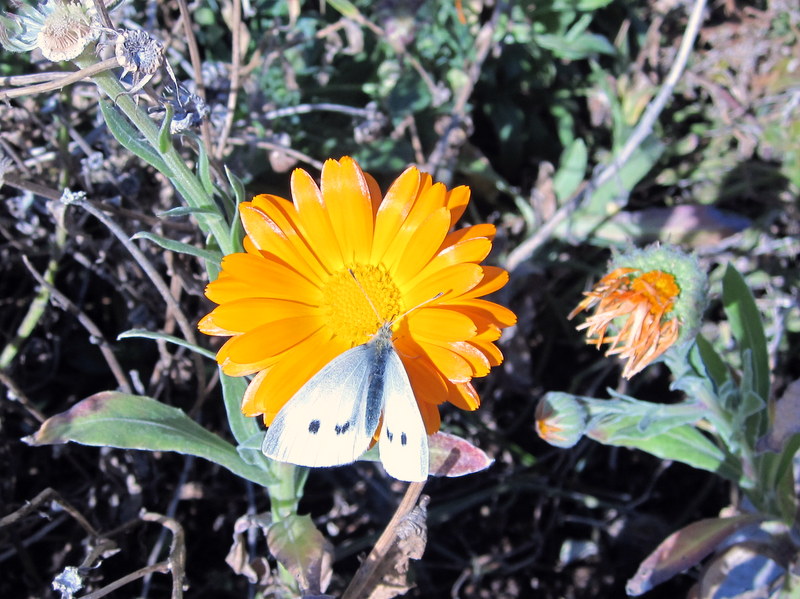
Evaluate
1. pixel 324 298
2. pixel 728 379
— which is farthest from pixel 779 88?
pixel 324 298

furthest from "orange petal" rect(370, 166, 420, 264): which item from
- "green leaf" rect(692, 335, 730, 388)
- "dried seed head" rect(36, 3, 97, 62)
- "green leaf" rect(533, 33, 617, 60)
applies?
"green leaf" rect(533, 33, 617, 60)

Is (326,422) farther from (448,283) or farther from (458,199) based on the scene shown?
(458,199)

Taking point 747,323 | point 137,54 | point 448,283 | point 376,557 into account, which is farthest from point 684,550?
point 137,54

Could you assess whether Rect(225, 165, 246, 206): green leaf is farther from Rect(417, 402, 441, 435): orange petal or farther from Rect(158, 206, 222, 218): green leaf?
Rect(417, 402, 441, 435): orange petal

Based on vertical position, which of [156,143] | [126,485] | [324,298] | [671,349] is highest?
[156,143]

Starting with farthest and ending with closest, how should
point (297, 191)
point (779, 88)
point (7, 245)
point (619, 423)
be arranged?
point (779, 88) → point (7, 245) → point (619, 423) → point (297, 191)

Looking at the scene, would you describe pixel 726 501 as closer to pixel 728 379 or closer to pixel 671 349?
pixel 728 379

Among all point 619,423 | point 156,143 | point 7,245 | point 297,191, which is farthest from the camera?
point 7,245

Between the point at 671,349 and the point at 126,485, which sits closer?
the point at 671,349

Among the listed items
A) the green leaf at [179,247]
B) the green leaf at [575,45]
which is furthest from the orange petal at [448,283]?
the green leaf at [575,45]
